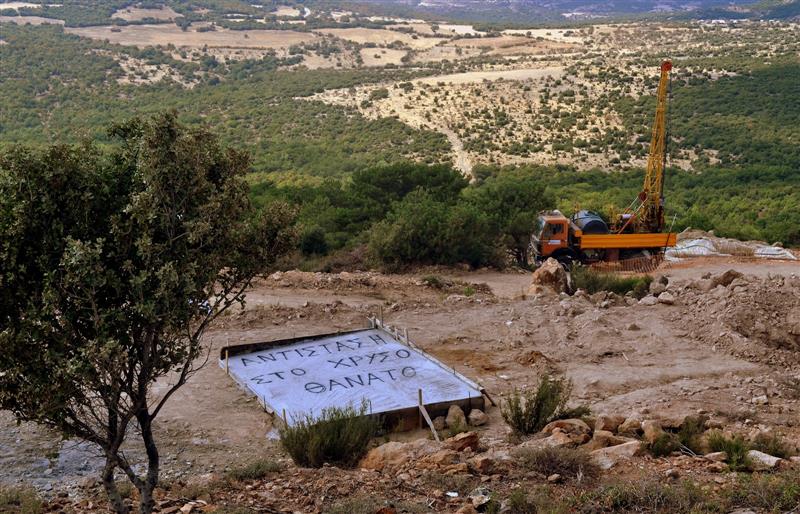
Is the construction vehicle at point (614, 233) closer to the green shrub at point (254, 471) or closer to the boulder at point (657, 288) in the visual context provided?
the boulder at point (657, 288)

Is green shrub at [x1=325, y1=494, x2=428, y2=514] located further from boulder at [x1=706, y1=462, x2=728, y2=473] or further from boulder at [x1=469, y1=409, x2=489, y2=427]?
boulder at [x1=469, y1=409, x2=489, y2=427]

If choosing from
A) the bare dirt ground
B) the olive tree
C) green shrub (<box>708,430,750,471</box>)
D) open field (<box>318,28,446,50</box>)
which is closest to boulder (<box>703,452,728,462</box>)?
green shrub (<box>708,430,750,471</box>)

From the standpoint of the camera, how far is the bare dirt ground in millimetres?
11305

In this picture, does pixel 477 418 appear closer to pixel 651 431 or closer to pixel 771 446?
pixel 651 431

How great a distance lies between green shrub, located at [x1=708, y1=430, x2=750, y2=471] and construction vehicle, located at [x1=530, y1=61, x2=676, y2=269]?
14904mm

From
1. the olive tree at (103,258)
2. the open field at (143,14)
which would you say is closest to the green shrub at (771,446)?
the olive tree at (103,258)

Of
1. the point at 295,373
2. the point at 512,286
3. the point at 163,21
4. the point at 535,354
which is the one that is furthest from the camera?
the point at 163,21

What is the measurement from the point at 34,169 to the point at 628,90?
59702 millimetres

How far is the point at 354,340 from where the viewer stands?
50.3 feet

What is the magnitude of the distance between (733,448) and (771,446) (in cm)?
55

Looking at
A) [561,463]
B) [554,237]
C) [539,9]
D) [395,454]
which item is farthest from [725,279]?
[539,9]

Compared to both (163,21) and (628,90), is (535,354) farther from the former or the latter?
(163,21)

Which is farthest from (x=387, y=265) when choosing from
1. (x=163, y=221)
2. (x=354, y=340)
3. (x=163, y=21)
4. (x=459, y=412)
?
(x=163, y=21)

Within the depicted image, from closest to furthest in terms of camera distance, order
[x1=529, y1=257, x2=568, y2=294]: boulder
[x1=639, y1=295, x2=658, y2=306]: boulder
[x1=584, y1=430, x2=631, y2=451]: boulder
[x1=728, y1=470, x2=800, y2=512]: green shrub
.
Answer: [x1=728, y1=470, x2=800, y2=512]: green shrub
[x1=584, y1=430, x2=631, y2=451]: boulder
[x1=639, y1=295, x2=658, y2=306]: boulder
[x1=529, y1=257, x2=568, y2=294]: boulder
